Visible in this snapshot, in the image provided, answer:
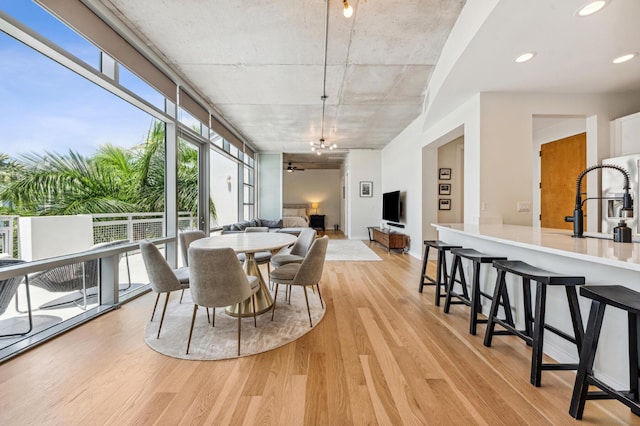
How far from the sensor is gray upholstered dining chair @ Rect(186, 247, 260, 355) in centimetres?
194

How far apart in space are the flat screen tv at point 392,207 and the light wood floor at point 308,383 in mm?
4465

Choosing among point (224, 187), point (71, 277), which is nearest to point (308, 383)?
point (71, 277)

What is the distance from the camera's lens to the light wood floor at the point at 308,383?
145 centimetres

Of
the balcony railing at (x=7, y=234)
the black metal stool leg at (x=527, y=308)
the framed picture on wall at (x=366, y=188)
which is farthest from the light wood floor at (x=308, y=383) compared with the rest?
the framed picture on wall at (x=366, y=188)

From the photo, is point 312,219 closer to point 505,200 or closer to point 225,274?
point 505,200

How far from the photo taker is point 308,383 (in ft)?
5.61

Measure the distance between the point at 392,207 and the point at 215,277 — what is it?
583 cm

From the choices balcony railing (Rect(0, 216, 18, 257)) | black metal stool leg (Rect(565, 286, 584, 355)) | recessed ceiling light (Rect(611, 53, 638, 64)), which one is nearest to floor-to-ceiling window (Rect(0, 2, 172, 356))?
balcony railing (Rect(0, 216, 18, 257))

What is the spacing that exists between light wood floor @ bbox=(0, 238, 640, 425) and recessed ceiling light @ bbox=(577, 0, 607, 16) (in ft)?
8.42

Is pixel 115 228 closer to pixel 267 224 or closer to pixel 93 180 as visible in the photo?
pixel 93 180

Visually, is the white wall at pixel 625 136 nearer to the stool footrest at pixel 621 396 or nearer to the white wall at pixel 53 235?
the stool footrest at pixel 621 396

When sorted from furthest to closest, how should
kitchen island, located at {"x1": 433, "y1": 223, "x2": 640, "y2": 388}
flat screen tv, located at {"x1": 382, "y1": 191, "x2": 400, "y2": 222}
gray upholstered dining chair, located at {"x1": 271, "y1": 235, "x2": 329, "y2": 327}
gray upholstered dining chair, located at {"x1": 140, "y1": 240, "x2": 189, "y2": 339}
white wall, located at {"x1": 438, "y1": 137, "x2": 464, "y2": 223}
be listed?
flat screen tv, located at {"x1": 382, "y1": 191, "x2": 400, "y2": 222} < white wall, located at {"x1": 438, "y1": 137, "x2": 464, "y2": 223} < gray upholstered dining chair, located at {"x1": 271, "y1": 235, "x2": 329, "y2": 327} < gray upholstered dining chair, located at {"x1": 140, "y1": 240, "x2": 189, "y2": 339} < kitchen island, located at {"x1": 433, "y1": 223, "x2": 640, "y2": 388}

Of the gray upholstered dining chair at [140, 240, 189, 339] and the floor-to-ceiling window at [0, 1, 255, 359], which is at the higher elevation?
the floor-to-ceiling window at [0, 1, 255, 359]

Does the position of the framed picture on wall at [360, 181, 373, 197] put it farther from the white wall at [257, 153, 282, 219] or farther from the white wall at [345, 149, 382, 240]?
the white wall at [257, 153, 282, 219]
